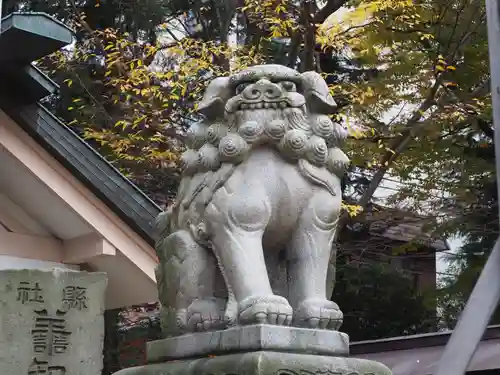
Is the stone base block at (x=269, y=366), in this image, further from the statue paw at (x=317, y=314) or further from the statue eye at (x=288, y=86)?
the statue eye at (x=288, y=86)

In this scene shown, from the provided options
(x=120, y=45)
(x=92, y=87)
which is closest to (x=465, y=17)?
(x=120, y=45)

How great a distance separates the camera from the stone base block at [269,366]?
9.17 feet

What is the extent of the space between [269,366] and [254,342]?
0.13 metres

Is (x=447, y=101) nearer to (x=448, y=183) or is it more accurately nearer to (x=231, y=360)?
(x=448, y=183)

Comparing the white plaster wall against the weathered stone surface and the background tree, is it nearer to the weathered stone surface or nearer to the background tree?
the background tree

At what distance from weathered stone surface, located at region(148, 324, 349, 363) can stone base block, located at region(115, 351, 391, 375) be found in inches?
1.6

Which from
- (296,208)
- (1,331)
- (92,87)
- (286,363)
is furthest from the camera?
(92,87)

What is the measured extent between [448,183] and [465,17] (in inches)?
78.3

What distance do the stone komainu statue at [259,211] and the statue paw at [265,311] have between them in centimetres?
3

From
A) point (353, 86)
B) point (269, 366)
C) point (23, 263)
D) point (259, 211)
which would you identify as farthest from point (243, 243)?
point (353, 86)

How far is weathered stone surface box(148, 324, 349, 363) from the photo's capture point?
9.52ft

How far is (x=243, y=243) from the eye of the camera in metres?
3.12

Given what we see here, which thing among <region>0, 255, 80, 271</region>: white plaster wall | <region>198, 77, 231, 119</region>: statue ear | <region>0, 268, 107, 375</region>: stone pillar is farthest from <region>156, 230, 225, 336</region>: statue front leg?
<region>0, 255, 80, 271</region>: white plaster wall

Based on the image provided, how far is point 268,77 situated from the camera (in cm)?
338
